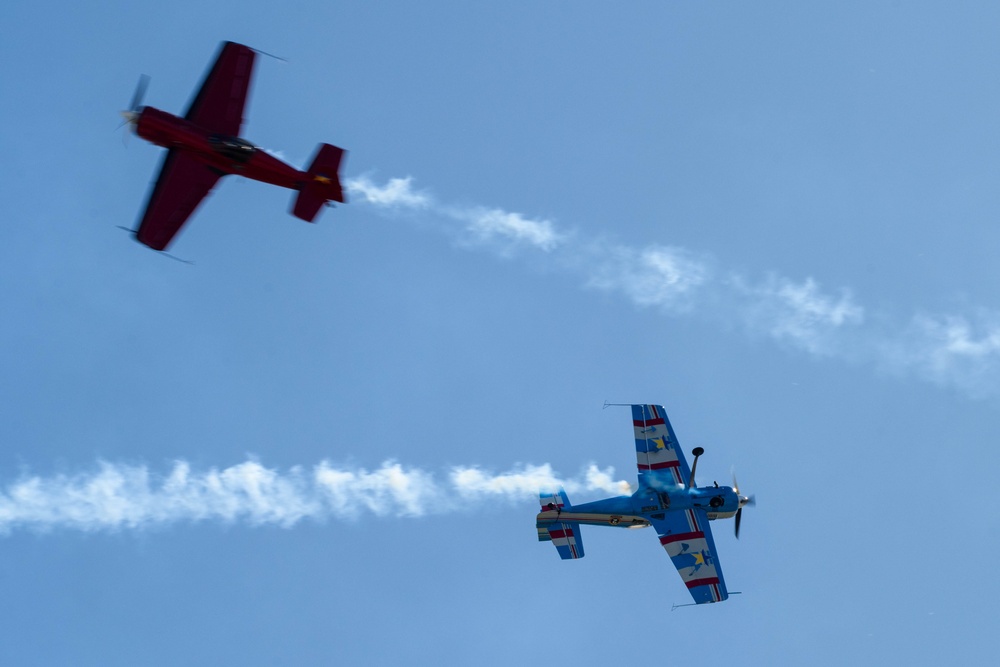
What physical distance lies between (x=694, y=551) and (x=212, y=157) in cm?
3058

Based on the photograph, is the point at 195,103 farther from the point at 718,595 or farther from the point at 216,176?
the point at 718,595

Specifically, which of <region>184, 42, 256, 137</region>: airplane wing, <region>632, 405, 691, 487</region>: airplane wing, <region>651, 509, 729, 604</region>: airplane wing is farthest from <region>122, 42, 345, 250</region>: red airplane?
<region>651, 509, 729, 604</region>: airplane wing

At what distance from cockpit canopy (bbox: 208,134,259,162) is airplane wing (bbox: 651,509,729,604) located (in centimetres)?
2735

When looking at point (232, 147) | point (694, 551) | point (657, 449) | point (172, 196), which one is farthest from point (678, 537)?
point (172, 196)

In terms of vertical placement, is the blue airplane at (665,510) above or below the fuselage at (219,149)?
below

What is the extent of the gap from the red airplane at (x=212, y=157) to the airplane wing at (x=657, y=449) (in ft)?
64.1

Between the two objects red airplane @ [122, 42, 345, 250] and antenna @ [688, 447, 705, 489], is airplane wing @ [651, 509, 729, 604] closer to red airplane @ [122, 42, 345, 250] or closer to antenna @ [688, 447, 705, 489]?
antenna @ [688, 447, 705, 489]

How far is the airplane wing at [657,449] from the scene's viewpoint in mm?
64562

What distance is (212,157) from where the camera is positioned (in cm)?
5875

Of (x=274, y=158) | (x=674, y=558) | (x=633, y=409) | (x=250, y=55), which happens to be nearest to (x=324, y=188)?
(x=274, y=158)

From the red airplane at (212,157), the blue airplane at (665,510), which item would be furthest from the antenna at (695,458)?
the red airplane at (212,157)

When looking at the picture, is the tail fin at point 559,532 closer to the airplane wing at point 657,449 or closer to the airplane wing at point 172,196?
the airplane wing at point 657,449

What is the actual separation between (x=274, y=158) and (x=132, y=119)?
6587 millimetres

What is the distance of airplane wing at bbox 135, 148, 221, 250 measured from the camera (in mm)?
59938
